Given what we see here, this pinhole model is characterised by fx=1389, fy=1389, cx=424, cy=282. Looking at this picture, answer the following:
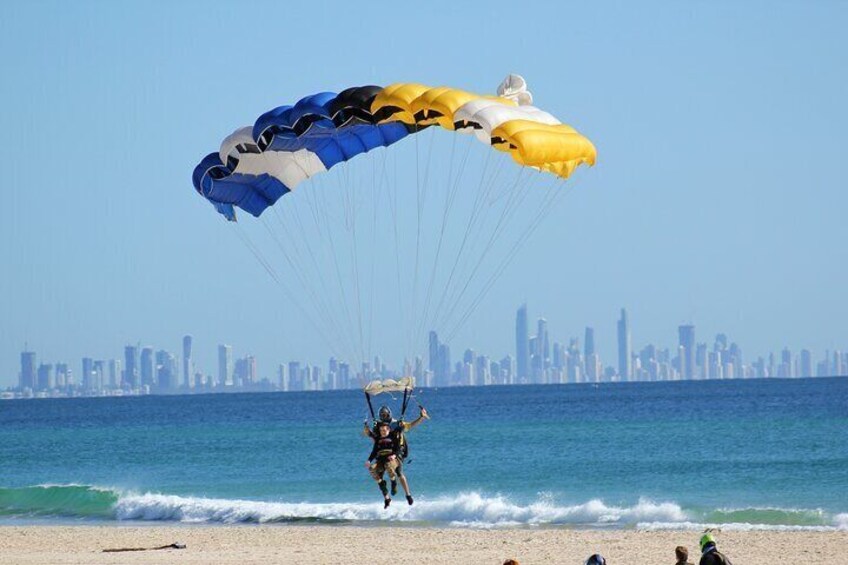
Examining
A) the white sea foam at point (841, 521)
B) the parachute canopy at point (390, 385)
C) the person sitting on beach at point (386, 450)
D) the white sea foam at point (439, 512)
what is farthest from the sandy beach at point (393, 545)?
the parachute canopy at point (390, 385)

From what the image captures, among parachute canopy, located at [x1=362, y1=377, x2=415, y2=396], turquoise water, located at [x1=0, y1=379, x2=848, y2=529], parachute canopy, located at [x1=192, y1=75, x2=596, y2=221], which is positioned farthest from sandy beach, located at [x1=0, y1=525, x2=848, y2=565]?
parachute canopy, located at [x1=192, y1=75, x2=596, y2=221]

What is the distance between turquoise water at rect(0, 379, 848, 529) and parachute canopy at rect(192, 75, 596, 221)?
814cm

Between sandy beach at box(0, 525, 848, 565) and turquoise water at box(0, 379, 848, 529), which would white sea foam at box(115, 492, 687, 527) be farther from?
sandy beach at box(0, 525, 848, 565)

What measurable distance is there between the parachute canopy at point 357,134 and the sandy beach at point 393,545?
5066mm

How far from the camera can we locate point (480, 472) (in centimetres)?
3706

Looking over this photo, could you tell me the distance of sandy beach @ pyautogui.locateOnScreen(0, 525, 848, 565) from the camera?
19.0m

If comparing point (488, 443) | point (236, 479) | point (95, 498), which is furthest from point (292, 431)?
point (95, 498)

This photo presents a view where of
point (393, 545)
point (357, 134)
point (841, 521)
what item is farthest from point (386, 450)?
point (841, 521)

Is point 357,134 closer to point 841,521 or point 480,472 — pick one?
point 841,521

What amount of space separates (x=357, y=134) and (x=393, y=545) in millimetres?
6393

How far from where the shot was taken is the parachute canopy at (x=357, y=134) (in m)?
15.6

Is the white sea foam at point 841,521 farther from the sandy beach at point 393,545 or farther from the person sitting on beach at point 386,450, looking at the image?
the person sitting on beach at point 386,450

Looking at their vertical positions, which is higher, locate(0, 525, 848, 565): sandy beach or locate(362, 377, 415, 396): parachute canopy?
locate(362, 377, 415, 396): parachute canopy

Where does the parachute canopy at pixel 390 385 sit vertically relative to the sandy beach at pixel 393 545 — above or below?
above
